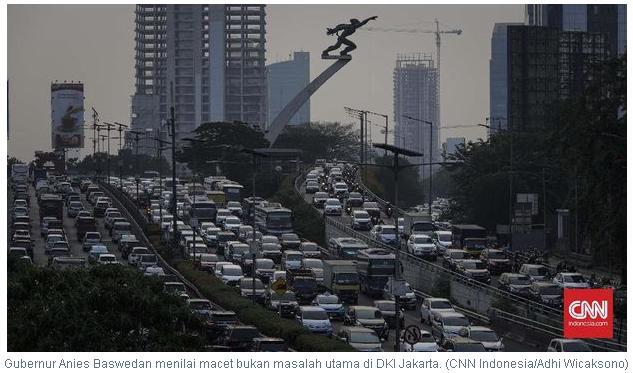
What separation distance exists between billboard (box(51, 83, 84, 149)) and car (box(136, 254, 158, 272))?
69655 millimetres

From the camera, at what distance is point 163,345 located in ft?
117

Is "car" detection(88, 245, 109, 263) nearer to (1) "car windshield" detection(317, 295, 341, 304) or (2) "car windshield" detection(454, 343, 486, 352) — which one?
(1) "car windshield" detection(317, 295, 341, 304)

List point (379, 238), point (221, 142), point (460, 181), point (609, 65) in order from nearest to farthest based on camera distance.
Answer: point (609, 65) < point (379, 238) < point (460, 181) < point (221, 142)

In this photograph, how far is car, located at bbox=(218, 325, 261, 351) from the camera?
40.3 m

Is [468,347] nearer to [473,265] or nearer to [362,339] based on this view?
[362,339]

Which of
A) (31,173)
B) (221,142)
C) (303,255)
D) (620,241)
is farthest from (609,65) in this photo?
(31,173)

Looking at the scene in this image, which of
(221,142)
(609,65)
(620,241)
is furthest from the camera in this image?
(221,142)

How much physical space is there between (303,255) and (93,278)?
89.1 ft

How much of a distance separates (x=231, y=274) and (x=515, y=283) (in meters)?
9.82

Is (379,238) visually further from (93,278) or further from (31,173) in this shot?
(31,173)

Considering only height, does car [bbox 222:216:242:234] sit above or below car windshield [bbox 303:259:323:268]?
above

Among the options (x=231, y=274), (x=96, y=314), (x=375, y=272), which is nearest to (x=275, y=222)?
(x=231, y=274)

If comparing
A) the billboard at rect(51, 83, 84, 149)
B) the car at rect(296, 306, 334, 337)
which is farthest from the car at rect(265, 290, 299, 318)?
the billboard at rect(51, 83, 84, 149)

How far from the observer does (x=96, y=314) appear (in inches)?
1420
